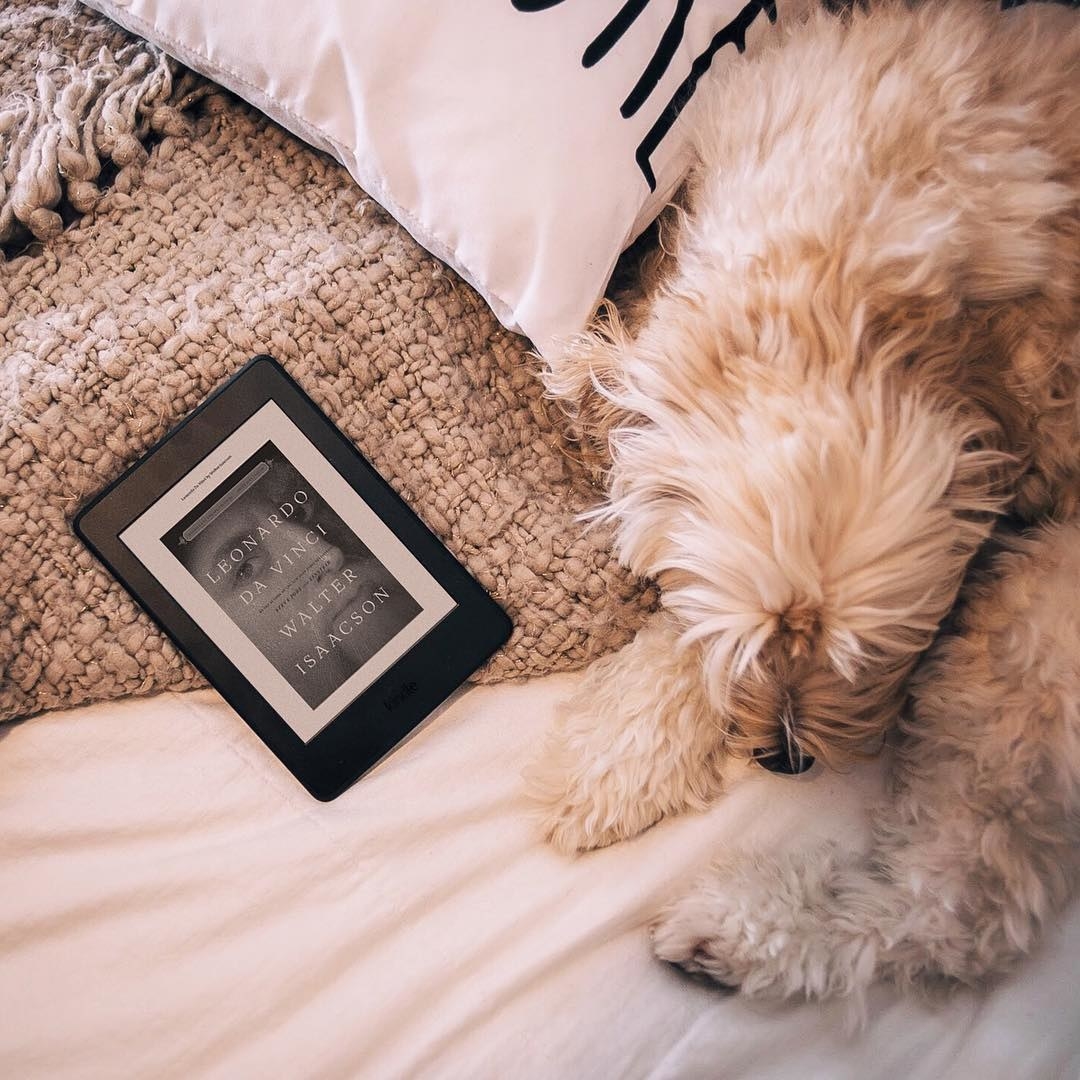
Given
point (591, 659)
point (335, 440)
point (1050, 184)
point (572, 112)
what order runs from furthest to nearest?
point (591, 659)
point (335, 440)
point (572, 112)
point (1050, 184)

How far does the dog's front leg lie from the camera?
1.00 meters

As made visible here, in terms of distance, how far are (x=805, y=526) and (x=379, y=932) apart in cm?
64

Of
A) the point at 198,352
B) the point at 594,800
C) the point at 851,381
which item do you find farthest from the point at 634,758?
the point at 198,352

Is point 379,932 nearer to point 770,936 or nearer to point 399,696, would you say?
point 399,696

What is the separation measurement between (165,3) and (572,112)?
464 mm

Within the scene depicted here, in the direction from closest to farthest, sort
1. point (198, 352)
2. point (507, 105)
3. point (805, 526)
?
point (805, 526)
point (507, 105)
point (198, 352)

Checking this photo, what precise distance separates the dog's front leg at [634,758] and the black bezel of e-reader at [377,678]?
146 millimetres

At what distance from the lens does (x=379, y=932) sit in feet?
3.22

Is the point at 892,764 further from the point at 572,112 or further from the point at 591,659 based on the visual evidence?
the point at 572,112

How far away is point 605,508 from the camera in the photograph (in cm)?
96

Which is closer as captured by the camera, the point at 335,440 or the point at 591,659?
the point at 335,440

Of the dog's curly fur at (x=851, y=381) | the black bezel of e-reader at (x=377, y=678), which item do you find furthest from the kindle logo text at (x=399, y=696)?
the dog's curly fur at (x=851, y=381)

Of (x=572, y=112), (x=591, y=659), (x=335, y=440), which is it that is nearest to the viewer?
(x=572, y=112)

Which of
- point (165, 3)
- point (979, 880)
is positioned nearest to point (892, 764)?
point (979, 880)
